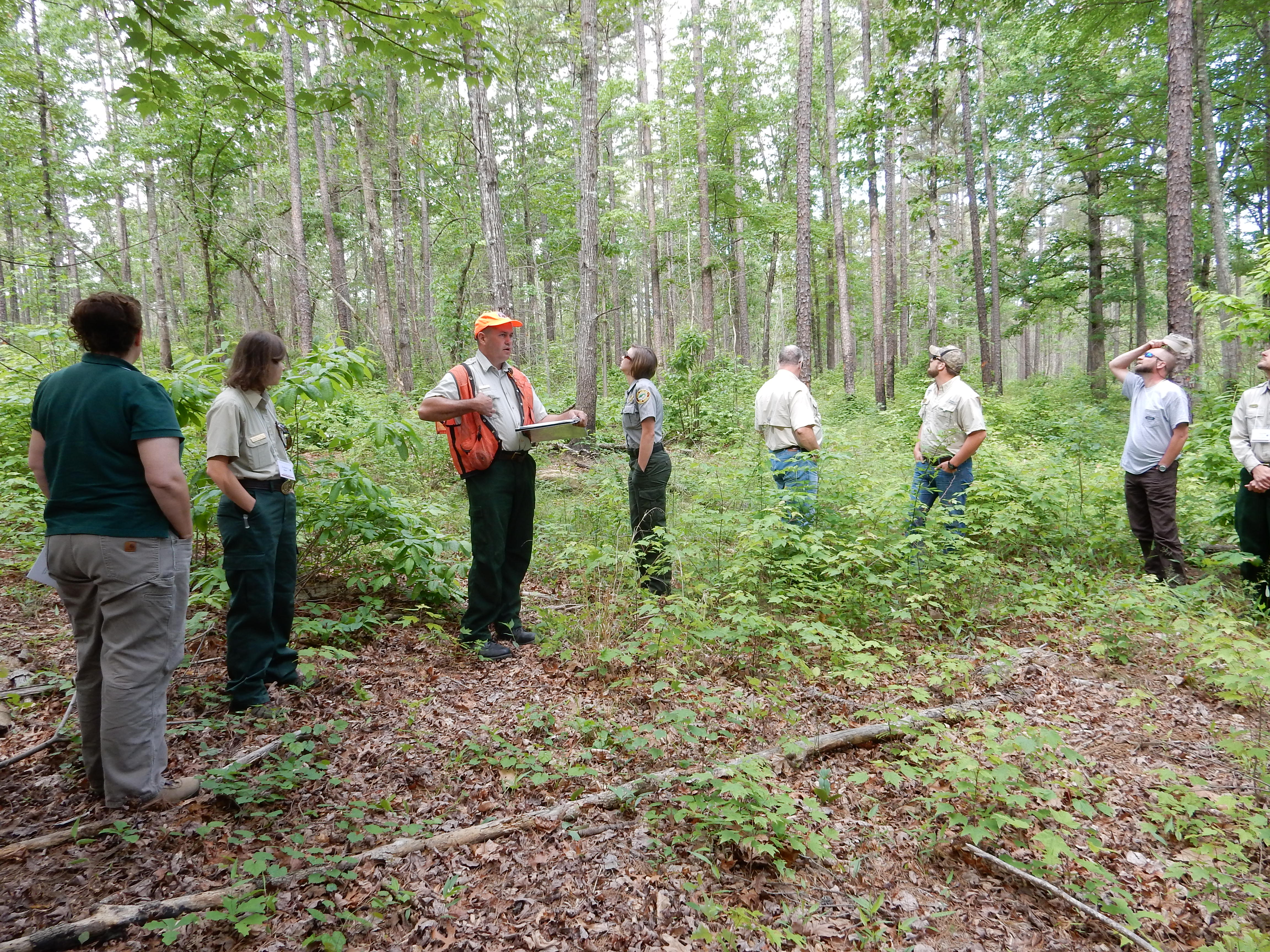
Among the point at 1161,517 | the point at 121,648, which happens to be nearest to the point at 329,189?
the point at 121,648

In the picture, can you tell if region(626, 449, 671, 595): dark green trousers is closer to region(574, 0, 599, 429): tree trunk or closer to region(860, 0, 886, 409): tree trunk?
region(574, 0, 599, 429): tree trunk

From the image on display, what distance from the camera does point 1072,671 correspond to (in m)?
4.44

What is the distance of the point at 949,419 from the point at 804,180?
310 inches

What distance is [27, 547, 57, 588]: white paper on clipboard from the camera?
8.84 ft

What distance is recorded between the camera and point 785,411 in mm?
5945

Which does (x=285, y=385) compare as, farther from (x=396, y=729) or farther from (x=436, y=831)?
(x=436, y=831)

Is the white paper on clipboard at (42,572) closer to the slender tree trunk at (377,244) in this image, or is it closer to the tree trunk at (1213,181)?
the slender tree trunk at (377,244)

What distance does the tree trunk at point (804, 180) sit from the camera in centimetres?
1157

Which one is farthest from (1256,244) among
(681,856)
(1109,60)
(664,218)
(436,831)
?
(664,218)

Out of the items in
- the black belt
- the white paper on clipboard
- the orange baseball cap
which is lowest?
the white paper on clipboard

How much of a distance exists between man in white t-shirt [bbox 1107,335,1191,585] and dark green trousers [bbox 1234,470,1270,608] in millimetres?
418

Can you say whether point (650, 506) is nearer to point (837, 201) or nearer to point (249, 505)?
point (249, 505)

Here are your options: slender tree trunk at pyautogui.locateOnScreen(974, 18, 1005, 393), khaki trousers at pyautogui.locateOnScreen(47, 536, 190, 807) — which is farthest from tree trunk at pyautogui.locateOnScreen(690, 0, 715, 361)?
khaki trousers at pyautogui.locateOnScreen(47, 536, 190, 807)

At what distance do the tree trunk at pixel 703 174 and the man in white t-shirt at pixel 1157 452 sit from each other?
13.0m
